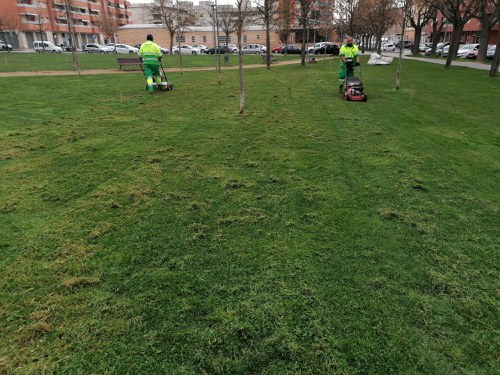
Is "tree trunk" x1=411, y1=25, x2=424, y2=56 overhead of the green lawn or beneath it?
overhead

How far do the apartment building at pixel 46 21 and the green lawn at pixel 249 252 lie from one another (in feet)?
202

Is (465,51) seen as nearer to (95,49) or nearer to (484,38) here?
(484,38)

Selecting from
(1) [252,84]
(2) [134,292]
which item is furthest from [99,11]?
(2) [134,292]

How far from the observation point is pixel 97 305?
290cm

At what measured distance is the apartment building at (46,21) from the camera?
215 ft

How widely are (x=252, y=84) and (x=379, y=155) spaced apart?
11.4m

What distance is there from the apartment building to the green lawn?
202 feet

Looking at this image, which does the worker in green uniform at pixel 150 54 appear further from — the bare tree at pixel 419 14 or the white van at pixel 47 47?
the white van at pixel 47 47

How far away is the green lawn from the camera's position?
2525mm

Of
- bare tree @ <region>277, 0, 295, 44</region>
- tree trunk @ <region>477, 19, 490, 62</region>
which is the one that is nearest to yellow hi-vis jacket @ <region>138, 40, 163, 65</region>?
bare tree @ <region>277, 0, 295, 44</region>

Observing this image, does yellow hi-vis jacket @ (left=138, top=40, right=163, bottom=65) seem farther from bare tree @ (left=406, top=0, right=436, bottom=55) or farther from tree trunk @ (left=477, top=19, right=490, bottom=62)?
tree trunk @ (left=477, top=19, right=490, bottom=62)

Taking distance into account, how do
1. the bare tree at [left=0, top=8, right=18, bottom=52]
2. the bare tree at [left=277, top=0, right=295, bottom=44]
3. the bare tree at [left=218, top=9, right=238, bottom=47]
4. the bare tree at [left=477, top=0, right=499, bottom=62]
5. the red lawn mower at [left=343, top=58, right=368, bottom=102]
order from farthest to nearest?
the bare tree at [left=0, top=8, right=18, bottom=52] < the bare tree at [left=218, top=9, right=238, bottom=47] < the bare tree at [left=277, top=0, right=295, bottom=44] < the bare tree at [left=477, top=0, right=499, bottom=62] < the red lawn mower at [left=343, top=58, right=368, bottom=102]

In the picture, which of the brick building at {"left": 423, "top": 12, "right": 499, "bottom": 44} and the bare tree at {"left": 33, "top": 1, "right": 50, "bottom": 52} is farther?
the bare tree at {"left": 33, "top": 1, "right": 50, "bottom": 52}

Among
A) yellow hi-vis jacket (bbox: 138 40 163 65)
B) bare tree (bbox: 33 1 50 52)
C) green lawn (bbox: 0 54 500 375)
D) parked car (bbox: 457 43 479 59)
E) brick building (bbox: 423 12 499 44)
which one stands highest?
bare tree (bbox: 33 1 50 52)
